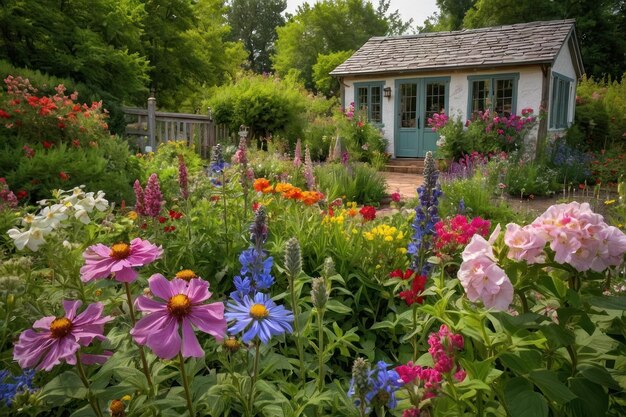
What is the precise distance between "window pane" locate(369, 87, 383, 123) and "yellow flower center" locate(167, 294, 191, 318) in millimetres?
14132

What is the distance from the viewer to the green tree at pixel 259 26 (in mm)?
47250

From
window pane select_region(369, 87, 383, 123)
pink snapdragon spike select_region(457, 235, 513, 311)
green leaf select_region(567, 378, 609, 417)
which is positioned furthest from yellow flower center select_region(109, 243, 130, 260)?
window pane select_region(369, 87, 383, 123)

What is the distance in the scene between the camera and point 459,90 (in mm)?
13492

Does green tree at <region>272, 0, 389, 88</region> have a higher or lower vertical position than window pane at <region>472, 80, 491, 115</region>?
higher

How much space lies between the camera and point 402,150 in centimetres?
1453

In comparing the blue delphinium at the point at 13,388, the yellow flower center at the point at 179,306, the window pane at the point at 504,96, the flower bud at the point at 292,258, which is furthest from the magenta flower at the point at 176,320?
the window pane at the point at 504,96

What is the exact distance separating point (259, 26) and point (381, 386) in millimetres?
50143

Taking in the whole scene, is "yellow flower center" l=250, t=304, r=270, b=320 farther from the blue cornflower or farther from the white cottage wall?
the white cottage wall

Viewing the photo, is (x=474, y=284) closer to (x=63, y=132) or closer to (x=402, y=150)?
(x=63, y=132)

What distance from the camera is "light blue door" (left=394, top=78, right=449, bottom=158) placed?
45.7 ft

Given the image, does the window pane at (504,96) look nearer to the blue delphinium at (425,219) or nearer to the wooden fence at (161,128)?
the wooden fence at (161,128)

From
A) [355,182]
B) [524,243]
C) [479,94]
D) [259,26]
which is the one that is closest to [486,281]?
[524,243]

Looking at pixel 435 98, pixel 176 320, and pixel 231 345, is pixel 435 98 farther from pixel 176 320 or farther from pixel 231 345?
pixel 176 320

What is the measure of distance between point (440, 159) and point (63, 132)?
8.77 m
